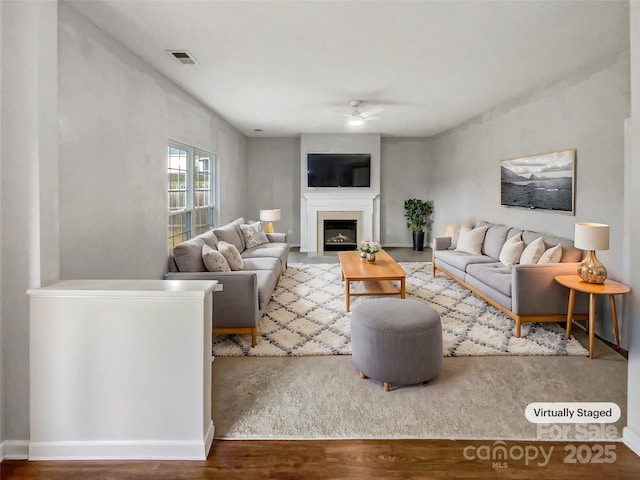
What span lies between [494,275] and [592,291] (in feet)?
3.37

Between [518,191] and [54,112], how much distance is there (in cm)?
500

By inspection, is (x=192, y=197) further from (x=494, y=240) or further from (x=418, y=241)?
(x=418, y=241)

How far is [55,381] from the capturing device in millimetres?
1947

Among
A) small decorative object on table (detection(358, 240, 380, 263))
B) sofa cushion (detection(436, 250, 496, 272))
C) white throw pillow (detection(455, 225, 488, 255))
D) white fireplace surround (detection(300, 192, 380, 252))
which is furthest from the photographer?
white fireplace surround (detection(300, 192, 380, 252))

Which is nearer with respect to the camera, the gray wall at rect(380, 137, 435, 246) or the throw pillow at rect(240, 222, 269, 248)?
the throw pillow at rect(240, 222, 269, 248)

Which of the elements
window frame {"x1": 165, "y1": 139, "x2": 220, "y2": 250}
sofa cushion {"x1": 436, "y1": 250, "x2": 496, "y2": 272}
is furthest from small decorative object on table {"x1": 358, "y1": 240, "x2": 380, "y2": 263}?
window frame {"x1": 165, "y1": 139, "x2": 220, "y2": 250}

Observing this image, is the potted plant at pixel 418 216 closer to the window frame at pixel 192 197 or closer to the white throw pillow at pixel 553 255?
the window frame at pixel 192 197

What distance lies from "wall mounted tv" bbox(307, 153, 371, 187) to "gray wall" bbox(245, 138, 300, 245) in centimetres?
70

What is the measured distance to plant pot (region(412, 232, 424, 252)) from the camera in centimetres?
846

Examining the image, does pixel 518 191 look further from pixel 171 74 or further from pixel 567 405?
pixel 171 74

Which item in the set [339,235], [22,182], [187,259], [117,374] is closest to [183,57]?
[187,259]

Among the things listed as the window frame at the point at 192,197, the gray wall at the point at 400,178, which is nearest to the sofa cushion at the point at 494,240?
the gray wall at the point at 400,178

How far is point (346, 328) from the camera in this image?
3736 mm

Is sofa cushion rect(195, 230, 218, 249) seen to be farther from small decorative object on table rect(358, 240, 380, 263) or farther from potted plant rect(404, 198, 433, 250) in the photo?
potted plant rect(404, 198, 433, 250)
